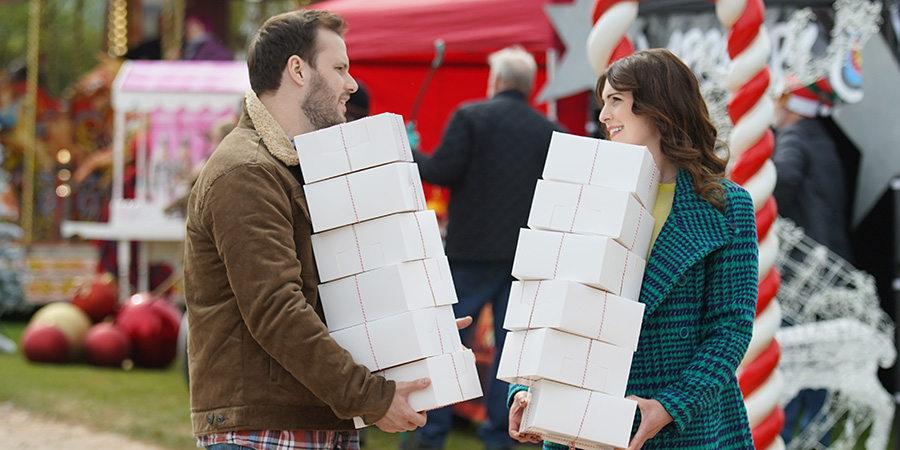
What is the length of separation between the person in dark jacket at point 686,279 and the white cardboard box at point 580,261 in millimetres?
76

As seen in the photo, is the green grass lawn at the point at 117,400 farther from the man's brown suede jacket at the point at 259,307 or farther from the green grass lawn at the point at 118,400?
the man's brown suede jacket at the point at 259,307

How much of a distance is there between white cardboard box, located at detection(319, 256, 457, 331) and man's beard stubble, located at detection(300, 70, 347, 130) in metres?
0.36

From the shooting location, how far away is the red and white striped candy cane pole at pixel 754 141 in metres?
3.38

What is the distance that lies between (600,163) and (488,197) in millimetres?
2950

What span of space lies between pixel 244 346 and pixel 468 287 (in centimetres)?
296

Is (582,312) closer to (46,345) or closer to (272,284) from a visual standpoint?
(272,284)

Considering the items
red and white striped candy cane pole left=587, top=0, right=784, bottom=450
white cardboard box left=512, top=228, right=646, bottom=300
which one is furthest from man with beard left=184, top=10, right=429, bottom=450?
red and white striped candy cane pole left=587, top=0, right=784, bottom=450

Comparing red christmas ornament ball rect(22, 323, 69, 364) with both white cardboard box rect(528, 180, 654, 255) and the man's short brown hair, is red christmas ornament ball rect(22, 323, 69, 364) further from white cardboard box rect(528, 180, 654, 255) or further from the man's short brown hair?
white cardboard box rect(528, 180, 654, 255)

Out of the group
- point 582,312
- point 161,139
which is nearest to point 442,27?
point 161,139

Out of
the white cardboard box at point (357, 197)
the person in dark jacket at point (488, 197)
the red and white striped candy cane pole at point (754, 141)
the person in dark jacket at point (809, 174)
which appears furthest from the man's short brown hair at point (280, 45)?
the person in dark jacket at point (809, 174)

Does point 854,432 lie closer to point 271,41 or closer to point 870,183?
point 870,183

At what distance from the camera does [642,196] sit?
2.07m

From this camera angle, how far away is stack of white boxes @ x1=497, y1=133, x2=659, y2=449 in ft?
6.51

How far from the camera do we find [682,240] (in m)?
2.08
